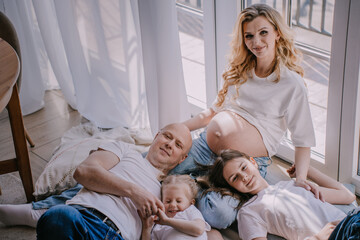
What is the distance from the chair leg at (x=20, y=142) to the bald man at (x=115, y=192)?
1.57 feet

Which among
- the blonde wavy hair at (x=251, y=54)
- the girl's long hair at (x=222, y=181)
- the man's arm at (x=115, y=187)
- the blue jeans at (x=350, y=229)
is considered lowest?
the girl's long hair at (x=222, y=181)

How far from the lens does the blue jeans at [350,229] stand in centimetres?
128

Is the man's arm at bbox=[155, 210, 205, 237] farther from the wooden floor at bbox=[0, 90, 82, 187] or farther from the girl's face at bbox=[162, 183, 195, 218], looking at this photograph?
the wooden floor at bbox=[0, 90, 82, 187]

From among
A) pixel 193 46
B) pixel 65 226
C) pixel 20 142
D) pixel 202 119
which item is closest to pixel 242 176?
pixel 202 119

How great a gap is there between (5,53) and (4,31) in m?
0.58

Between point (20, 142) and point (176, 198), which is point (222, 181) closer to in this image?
point (176, 198)

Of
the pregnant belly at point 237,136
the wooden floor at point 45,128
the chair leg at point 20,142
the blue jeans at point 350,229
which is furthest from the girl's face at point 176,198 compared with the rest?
the wooden floor at point 45,128

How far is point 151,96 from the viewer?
8.11 ft

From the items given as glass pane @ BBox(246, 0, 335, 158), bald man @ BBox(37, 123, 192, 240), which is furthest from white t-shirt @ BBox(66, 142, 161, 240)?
glass pane @ BBox(246, 0, 335, 158)

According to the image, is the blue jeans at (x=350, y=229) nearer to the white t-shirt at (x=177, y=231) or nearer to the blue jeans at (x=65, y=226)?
the white t-shirt at (x=177, y=231)

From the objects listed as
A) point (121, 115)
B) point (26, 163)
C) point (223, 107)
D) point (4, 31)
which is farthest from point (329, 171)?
point (4, 31)

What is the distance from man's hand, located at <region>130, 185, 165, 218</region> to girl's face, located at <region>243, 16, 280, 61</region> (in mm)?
812

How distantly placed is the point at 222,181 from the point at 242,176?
130 mm

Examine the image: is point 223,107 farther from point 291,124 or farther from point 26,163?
point 26,163
